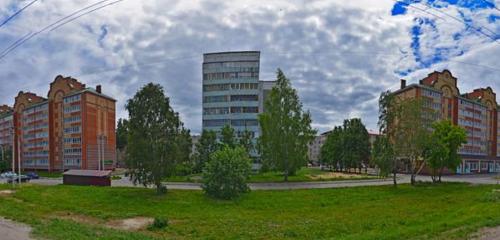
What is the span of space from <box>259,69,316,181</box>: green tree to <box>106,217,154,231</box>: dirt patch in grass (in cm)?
3283

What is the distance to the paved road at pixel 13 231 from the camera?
13795 mm

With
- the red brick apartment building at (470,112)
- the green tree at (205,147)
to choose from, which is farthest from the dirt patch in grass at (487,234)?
the red brick apartment building at (470,112)

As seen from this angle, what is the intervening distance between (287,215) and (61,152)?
279 feet

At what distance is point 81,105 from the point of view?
87562 mm

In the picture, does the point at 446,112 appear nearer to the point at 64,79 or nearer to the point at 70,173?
the point at 70,173

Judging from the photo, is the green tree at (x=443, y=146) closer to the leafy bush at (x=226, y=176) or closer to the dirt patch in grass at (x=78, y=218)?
the leafy bush at (x=226, y=176)

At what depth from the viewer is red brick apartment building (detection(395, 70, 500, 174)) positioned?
86.4 metres

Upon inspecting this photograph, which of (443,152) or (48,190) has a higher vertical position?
(443,152)

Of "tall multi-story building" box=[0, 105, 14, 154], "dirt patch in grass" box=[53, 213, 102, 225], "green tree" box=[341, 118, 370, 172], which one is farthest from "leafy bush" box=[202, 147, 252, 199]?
"tall multi-story building" box=[0, 105, 14, 154]

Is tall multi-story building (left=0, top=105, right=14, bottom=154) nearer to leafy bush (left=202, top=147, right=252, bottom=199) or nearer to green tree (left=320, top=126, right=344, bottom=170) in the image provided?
green tree (left=320, top=126, right=344, bottom=170)

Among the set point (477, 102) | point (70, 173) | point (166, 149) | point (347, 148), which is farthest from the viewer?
point (477, 102)

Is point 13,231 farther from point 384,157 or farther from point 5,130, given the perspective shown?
point 5,130

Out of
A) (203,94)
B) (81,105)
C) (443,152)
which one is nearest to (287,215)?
(443,152)

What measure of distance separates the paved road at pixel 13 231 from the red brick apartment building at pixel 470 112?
77.9 meters
